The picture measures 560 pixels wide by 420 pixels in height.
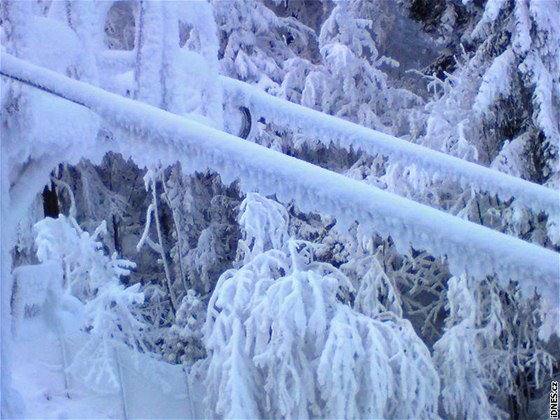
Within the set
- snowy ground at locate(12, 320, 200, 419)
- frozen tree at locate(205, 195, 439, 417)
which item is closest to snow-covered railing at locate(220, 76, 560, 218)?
frozen tree at locate(205, 195, 439, 417)

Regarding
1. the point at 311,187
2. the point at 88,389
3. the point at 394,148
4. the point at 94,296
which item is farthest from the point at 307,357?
the point at 311,187

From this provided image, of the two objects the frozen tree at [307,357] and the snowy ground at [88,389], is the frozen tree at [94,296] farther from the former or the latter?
the frozen tree at [307,357]

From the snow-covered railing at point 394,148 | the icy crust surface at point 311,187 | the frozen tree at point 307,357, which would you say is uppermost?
the icy crust surface at point 311,187

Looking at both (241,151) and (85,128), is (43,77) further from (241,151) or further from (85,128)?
(241,151)

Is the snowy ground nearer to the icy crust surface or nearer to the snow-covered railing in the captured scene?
the snow-covered railing

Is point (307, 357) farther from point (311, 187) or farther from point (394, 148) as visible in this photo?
point (311, 187)

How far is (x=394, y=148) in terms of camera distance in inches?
65.7

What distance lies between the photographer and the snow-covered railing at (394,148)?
152cm

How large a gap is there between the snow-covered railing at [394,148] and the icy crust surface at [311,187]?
1.65 feet

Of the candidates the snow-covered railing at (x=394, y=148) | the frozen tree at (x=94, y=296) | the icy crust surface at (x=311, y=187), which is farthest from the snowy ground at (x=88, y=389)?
the icy crust surface at (x=311, y=187)

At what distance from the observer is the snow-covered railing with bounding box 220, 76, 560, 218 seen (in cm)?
152

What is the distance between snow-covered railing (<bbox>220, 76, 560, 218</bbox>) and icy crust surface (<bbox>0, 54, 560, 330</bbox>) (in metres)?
0.50

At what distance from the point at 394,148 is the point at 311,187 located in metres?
0.71

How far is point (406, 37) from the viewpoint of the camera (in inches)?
329
